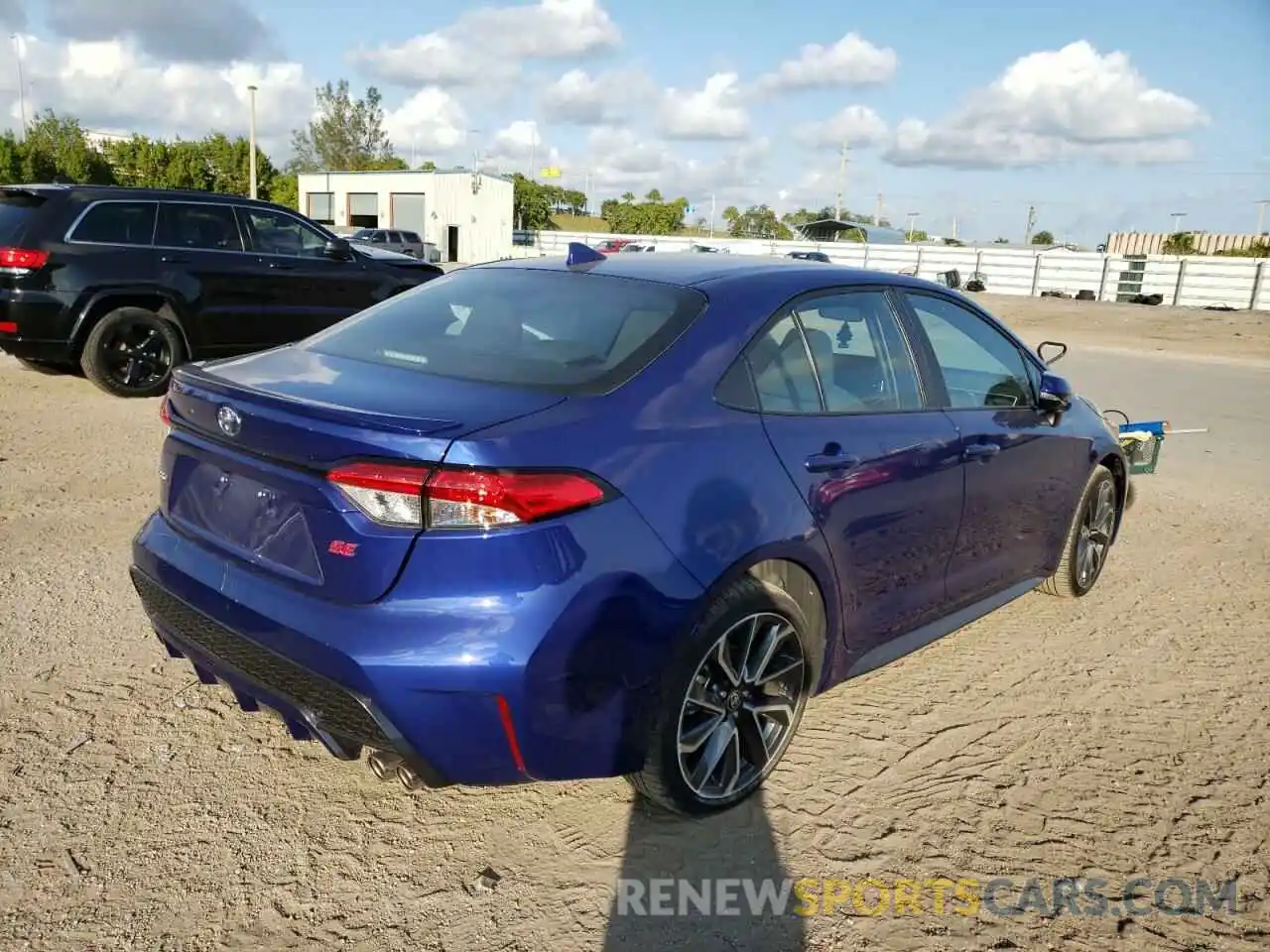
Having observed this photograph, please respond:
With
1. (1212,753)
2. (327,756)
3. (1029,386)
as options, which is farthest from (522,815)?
(1029,386)

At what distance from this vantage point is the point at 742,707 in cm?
299

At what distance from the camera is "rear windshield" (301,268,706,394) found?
2898 mm

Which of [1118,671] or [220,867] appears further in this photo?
[1118,671]

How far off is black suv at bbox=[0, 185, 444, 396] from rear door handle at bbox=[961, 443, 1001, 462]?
24.5 feet

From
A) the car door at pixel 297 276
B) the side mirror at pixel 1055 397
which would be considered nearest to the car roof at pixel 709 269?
the side mirror at pixel 1055 397

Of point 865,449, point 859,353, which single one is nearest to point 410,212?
point 859,353

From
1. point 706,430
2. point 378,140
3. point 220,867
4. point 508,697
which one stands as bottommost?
point 220,867

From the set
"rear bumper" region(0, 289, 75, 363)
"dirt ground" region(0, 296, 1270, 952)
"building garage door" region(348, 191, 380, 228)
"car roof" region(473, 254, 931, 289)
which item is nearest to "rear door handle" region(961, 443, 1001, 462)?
"car roof" region(473, 254, 931, 289)

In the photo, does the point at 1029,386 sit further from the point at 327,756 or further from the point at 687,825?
the point at 327,756

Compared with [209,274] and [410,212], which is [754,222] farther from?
[209,274]

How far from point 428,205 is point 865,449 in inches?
2199

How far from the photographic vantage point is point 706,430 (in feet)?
9.23

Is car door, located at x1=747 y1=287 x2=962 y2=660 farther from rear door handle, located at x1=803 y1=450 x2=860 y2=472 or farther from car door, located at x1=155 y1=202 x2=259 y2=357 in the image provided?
car door, located at x1=155 y1=202 x2=259 y2=357

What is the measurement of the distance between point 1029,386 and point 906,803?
82.4 inches
